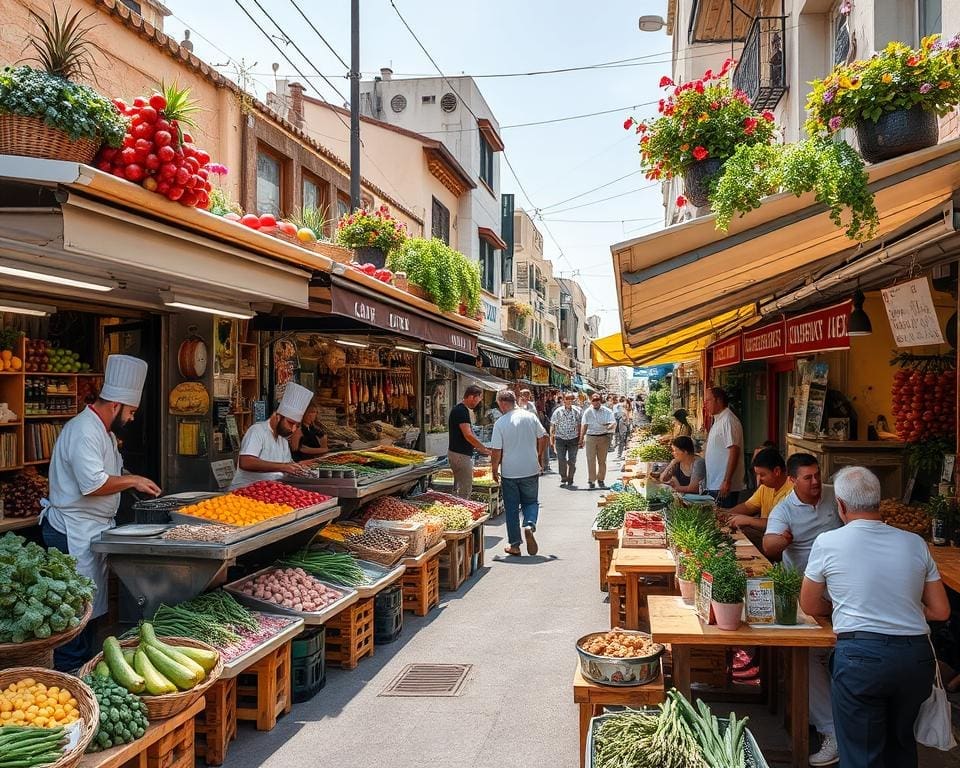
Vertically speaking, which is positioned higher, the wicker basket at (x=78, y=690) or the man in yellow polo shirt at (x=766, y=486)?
the man in yellow polo shirt at (x=766, y=486)

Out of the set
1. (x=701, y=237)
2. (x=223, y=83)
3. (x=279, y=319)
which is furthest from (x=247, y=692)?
(x=223, y=83)

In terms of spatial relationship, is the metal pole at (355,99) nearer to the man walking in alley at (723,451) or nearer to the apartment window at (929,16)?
the man walking in alley at (723,451)

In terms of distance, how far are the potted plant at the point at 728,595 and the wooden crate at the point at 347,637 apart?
328 centimetres

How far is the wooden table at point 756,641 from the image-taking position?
4152 millimetres

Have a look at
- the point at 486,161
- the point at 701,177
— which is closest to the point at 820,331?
the point at 701,177

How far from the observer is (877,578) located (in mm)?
3730

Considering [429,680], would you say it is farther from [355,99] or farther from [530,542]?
[355,99]

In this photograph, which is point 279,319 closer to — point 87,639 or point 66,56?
point 87,639

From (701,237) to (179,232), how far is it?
309cm

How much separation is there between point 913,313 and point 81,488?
6110mm

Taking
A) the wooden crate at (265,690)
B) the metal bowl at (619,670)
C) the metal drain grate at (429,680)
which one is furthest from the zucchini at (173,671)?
the metal bowl at (619,670)

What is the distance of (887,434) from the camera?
8.94 meters

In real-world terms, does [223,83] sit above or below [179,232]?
above

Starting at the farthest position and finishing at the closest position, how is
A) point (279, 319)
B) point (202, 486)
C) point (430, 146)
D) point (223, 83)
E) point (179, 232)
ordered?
point (430, 146) → point (223, 83) → point (279, 319) → point (202, 486) → point (179, 232)
